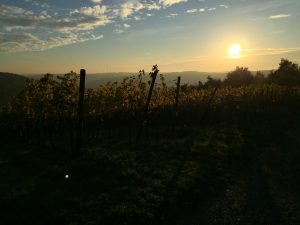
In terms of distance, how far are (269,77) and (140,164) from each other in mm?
73591

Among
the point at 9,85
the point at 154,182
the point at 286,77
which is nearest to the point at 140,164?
the point at 154,182

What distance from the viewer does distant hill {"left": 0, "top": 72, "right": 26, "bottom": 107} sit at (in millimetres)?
130613

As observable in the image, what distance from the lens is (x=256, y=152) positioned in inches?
738

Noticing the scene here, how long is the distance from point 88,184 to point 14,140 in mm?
11739

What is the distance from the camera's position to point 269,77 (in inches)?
3268

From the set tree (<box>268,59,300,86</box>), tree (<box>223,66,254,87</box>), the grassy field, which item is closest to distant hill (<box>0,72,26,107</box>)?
tree (<box>223,66,254,87</box>)

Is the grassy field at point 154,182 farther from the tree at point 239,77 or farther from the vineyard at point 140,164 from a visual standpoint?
the tree at point 239,77

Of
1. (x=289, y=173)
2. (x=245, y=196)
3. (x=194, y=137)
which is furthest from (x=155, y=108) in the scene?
(x=245, y=196)

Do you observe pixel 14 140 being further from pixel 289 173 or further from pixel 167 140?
pixel 289 173

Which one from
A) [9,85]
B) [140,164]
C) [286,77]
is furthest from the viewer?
[9,85]

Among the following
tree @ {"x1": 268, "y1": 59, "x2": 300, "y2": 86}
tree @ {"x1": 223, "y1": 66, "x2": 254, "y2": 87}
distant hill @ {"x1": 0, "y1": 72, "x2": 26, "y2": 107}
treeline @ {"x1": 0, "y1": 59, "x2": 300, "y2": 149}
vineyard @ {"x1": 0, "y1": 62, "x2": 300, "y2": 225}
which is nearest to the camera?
vineyard @ {"x1": 0, "y1": 62, "x2": 300, "y2": 225}

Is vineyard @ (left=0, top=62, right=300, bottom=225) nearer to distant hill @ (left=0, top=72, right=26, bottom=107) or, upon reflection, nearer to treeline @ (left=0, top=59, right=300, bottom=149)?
treeline @ (left=0, top=59, right=300, bottom=149)

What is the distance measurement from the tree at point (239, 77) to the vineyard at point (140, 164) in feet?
204

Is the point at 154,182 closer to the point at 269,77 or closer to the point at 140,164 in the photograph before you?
the point at 140,164
